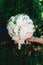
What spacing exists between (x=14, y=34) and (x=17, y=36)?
5cm

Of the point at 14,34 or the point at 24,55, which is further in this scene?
the point at 24,55

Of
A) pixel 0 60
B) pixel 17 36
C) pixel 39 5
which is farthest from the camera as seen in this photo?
pixel 0 60

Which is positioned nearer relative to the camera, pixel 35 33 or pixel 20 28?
pixel 20 28

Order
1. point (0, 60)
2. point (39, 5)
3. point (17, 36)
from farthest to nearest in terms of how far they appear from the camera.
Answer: point (0, 60), point (39, 5), point (17, 36)

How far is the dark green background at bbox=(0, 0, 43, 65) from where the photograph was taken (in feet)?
11.8

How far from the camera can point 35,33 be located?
12.1 feet

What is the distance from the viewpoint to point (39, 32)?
3781 mm

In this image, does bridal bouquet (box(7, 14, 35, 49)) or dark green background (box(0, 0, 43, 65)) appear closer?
bridal bouquet (box(7, 14, 35, 49))

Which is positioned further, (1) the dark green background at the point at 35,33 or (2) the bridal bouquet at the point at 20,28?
(1) the dark green background at the point at 35,33

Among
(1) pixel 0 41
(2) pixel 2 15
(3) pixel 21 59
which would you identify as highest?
(2) pixel 2 15

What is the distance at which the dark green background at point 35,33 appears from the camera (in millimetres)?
3600

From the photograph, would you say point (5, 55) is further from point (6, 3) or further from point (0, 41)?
point (6, 3)

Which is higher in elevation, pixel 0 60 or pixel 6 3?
pixel 6 3

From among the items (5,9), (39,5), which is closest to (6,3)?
(5,9)
